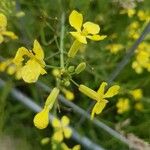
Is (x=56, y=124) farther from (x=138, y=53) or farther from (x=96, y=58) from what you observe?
(x=138, y=53)

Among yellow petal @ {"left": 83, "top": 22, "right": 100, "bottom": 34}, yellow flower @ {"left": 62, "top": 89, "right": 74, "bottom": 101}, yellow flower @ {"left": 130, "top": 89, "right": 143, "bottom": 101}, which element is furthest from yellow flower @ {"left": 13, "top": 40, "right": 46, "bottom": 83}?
yellow flower @ {"left": 130, "top": 89, "right": 143, "bottom": 101}

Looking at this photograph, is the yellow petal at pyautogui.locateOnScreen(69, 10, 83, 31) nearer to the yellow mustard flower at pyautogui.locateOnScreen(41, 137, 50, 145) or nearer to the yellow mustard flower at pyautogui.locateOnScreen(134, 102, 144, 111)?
the yellow mustard flower at pyautogui.locateOnScreen(41, 137, 50, 145)

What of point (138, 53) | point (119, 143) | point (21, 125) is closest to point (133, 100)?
point (138, 53)

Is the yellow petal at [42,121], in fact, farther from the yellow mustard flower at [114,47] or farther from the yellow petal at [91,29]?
the yellow mustard flower at [114,47]

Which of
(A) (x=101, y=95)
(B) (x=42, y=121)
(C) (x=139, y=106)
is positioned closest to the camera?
(B) (x=42, y=121)

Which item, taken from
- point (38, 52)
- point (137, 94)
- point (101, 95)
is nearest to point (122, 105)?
point (137, 94)

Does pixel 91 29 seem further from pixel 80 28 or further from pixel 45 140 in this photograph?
pixel 45 140

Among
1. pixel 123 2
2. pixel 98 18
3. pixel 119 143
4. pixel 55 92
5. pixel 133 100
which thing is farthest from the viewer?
pixel 133 100
